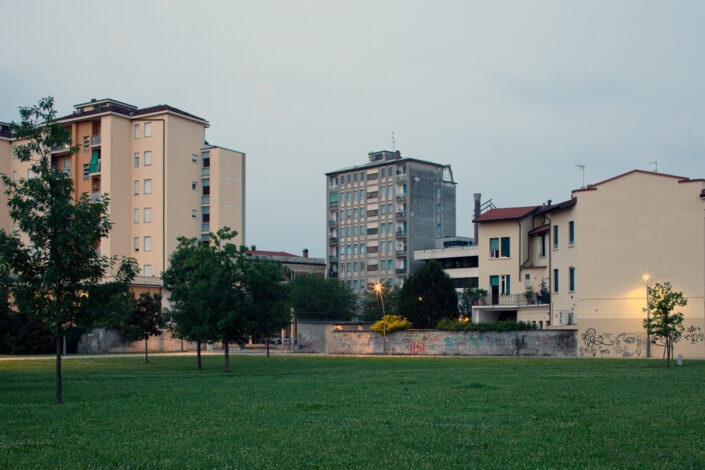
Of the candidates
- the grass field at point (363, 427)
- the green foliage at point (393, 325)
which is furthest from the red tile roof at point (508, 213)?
the grass field at point (363, 427)

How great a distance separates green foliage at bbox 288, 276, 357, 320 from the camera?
12119cm

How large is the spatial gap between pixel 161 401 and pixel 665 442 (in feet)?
45.0

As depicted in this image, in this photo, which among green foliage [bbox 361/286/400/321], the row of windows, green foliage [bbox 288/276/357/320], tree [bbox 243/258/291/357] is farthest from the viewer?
green foliage [bbox 288/276/357/320]

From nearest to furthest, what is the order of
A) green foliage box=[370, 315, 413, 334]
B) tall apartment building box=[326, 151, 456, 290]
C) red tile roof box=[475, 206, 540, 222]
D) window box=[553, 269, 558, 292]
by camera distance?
window box=[553, 269, 558, 292], green foliage box=[370, 315, 413, 334], red tile roof box=[475, 206, 540, 222], tall apartment building box=[326, 151, 456, 290]

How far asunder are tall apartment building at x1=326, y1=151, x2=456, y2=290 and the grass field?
116631 mm

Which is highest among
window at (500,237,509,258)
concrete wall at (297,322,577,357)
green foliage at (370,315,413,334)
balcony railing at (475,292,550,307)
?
window at (500,237,509,258)

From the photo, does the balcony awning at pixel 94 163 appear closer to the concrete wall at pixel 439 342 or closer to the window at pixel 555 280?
the concrete wall at pixel 439 342

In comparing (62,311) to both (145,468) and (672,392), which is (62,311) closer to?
(145,468)

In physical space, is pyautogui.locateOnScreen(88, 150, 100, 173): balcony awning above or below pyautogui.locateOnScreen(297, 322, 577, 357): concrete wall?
above

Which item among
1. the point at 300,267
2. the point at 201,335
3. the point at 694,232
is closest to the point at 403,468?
the point at 201,335

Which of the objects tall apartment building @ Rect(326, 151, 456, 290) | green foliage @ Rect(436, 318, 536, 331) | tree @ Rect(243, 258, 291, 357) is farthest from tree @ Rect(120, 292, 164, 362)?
tall apartment building @ Rect(326, 151, 456, 290)

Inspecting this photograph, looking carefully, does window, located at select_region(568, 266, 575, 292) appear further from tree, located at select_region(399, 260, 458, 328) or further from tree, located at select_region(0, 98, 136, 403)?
tree, located at select_region(0, 98, 136, 403)

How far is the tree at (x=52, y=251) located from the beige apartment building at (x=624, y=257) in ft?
153

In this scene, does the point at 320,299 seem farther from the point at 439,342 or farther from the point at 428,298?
the point at 439,342
